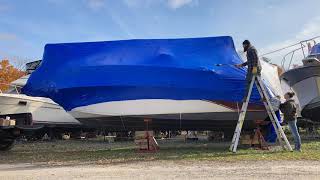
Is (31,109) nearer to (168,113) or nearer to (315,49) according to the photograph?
A: (168,113)

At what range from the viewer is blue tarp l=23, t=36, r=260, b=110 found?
39.3 feet

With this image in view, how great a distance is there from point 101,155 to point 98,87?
1.94 metres

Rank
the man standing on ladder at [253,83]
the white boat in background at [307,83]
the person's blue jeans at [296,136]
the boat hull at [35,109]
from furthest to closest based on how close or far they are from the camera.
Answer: the white boat in background at [307,83] → the boat hull at [35,109] → the man standing on ladder at [253,83] → the person's blue jeans at [296,136]

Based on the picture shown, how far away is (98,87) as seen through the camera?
40.2 feet

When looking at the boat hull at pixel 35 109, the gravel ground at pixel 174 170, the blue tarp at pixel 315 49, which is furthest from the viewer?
the blue tarp at pixel 315 49

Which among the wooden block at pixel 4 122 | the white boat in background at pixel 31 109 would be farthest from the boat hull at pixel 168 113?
the white boat in background at pixel 31 109

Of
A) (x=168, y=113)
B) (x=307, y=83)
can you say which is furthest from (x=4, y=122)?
(x=307, y=83)

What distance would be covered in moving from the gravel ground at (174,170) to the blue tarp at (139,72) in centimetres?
309

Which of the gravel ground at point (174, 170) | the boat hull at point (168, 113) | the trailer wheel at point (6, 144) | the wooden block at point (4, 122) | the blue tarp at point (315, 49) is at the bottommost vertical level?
the gravel ground at point (174, 170)

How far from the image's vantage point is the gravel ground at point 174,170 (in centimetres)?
735

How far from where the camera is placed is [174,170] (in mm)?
8039

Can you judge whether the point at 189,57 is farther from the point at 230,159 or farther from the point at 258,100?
the point at 230,159

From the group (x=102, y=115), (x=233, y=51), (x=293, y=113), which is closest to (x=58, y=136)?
(x=102, y=115)

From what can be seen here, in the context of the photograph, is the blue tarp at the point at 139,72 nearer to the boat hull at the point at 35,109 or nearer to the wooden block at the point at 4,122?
the boat hull at the point at 35,109
